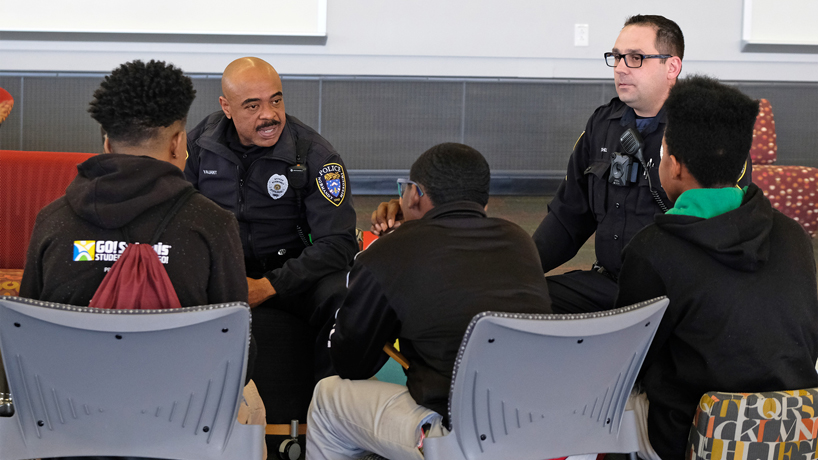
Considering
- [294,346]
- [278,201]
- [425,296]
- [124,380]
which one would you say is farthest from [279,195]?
[124,380]

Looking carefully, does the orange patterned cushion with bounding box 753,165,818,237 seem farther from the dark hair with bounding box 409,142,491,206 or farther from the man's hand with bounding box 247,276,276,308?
the dark hair with bounding box 409,142,491,206

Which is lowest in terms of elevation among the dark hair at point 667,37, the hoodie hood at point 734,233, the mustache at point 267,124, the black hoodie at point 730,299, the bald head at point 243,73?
the black hoodie at point 730,299

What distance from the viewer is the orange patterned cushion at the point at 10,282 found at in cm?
236

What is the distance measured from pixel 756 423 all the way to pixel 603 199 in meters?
1.20

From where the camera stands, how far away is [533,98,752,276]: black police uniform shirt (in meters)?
2.48

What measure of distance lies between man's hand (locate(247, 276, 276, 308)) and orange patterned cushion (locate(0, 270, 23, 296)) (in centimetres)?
71

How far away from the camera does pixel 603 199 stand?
2570 millimetres

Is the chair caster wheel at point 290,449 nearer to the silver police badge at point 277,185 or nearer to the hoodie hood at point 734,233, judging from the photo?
the silver police badge at point 277,185

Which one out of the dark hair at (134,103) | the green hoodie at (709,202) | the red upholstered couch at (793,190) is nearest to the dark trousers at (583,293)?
the green hoodie at (709,202)

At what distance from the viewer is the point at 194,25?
19.2 ft

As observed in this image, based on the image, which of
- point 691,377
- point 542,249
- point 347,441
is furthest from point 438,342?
Result: point 542,249

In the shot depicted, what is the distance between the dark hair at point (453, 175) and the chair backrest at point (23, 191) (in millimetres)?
1729

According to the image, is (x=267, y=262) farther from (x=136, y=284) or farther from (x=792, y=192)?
(x=792, y=192)

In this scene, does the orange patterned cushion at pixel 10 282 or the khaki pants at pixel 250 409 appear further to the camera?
the orange patterned cushion at pixel 10 282
